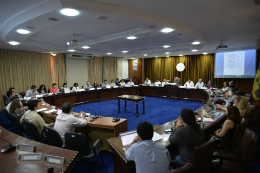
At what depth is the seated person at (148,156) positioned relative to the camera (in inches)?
51.9

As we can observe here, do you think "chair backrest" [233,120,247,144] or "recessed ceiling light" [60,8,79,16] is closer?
"chair backrest" [233,120,247,144]

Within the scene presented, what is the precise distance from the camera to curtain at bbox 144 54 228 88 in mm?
9484

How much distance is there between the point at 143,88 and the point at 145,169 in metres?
8.70

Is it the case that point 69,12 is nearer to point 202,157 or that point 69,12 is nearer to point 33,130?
point 33,130

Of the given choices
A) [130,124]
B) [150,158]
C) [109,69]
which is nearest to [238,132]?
[150,158]

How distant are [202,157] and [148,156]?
65 centimetres

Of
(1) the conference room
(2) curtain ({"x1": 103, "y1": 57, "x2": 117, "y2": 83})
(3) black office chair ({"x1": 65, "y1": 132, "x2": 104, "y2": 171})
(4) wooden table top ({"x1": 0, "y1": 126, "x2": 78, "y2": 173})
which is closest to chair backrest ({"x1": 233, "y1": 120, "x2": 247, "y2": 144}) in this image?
(1) the conference room

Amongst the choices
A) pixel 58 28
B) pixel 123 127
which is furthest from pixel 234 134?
pixel 58 28

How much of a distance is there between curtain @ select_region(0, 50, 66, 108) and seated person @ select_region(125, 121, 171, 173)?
7.86 m

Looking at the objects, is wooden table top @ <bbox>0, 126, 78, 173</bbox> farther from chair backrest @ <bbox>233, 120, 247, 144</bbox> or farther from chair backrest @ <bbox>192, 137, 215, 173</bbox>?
chair backrest @ <bbox>233, 120, 247, 144</bbox>

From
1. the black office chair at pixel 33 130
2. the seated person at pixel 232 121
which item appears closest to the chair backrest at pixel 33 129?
the black office chair at pixel 33 130

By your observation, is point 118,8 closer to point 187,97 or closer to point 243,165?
point 243,165

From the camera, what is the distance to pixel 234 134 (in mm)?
2240

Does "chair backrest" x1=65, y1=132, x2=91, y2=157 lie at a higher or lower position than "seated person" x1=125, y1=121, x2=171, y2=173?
lower
